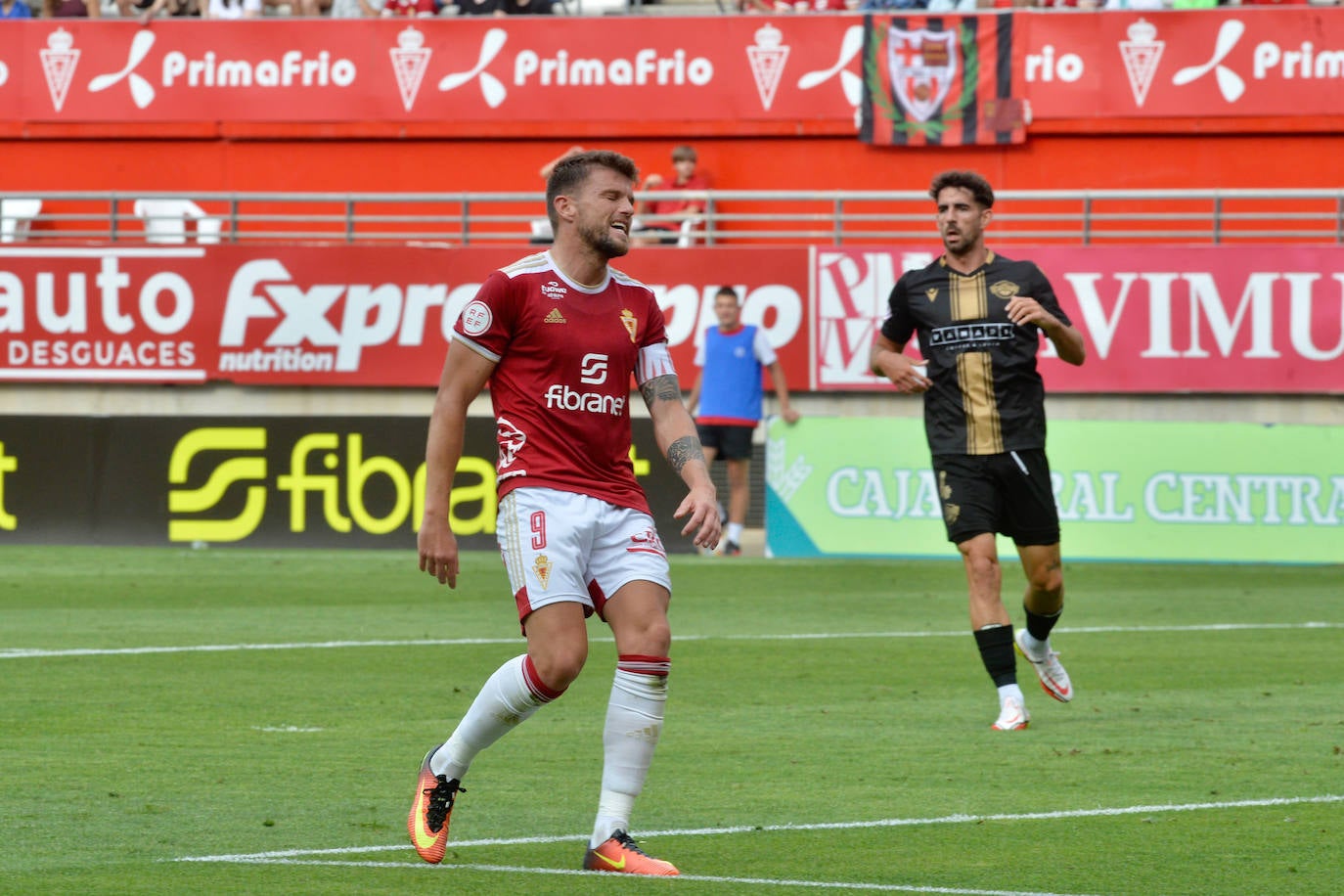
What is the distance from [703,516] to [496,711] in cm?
86

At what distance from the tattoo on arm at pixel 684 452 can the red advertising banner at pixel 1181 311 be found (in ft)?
43.9

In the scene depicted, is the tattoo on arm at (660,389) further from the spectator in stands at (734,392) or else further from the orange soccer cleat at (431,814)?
the spectator in stands at (734,392)

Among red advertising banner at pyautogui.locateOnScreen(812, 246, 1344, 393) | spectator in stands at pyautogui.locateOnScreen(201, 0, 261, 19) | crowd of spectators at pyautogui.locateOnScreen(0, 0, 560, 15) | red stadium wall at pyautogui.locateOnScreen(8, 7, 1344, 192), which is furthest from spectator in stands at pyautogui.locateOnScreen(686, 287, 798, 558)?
spectator in stands at pyautogui.locateOnScreen(201, 0, 261, 19)

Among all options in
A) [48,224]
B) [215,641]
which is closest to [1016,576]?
[215,641]

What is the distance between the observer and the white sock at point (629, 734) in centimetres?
605

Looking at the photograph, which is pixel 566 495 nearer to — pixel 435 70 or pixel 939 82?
pixel 939 82

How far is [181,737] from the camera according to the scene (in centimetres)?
875

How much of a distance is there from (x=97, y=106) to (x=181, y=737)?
65.8ft

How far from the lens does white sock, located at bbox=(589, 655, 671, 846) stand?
605 centimetres

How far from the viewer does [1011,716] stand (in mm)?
9219

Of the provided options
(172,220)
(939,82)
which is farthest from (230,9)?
(939,82)

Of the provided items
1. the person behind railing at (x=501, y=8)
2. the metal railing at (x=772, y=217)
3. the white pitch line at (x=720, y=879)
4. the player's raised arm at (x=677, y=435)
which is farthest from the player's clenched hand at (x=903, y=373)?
the person behind railing at (x=501, y=8)

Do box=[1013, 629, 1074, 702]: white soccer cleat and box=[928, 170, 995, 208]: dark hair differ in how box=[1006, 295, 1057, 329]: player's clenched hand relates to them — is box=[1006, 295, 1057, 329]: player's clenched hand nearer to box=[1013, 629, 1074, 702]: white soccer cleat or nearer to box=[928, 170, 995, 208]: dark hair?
box=[928, 170, 995, 208]: dark hair

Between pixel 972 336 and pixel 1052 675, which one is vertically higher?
pixel 972 336
